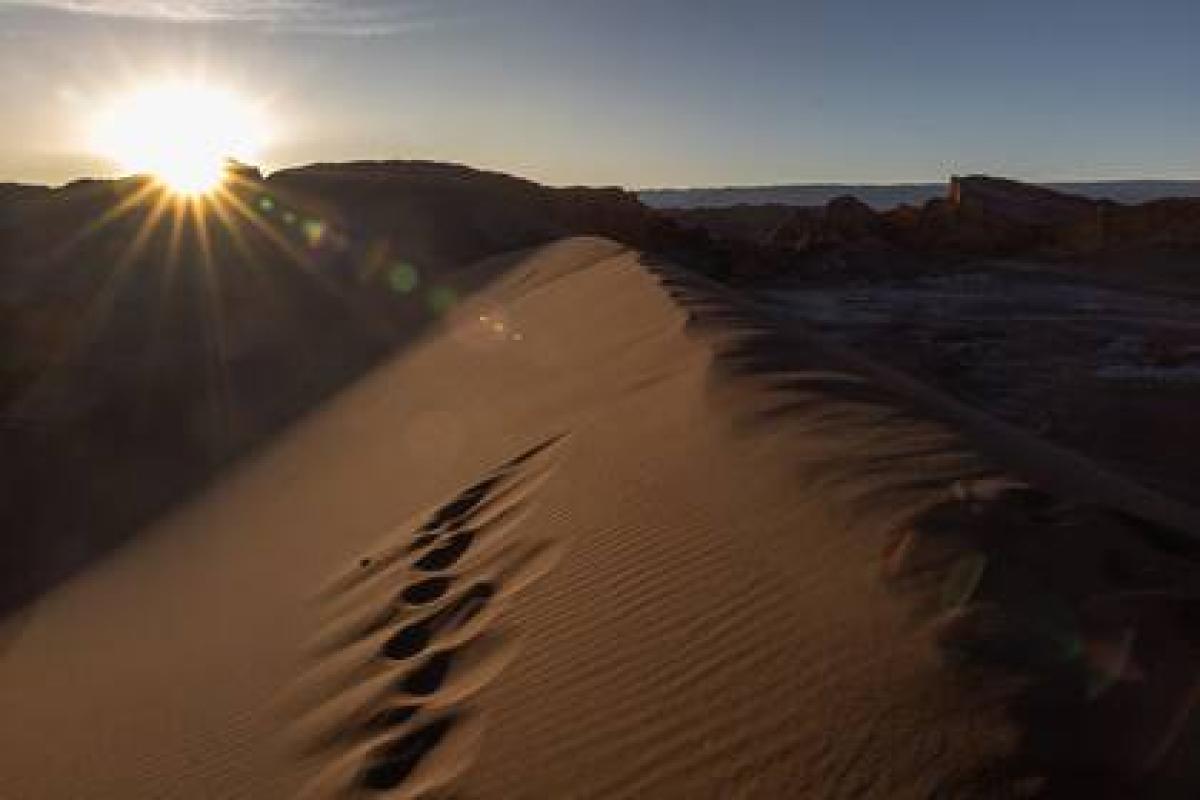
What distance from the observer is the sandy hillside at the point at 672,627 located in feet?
8.36

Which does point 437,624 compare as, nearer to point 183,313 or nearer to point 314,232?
point 183,313

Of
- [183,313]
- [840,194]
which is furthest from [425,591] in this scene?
[840,194]

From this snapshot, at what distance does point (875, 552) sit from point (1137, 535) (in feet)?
2.76

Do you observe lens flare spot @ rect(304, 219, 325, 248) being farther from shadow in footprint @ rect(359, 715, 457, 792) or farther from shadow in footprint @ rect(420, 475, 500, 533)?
shadow in footprint @ rect(359, 715, 457, 792)

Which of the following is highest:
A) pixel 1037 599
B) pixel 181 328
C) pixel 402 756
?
pixel 181 328

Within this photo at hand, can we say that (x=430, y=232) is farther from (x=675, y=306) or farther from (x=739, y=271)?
(x=675, y=306)

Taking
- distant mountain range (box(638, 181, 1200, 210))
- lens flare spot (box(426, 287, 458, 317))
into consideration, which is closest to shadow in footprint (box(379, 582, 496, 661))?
lens flare spot (box(426, 287, 458, 317))

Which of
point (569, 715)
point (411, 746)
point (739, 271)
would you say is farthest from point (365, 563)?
point (739, 271)

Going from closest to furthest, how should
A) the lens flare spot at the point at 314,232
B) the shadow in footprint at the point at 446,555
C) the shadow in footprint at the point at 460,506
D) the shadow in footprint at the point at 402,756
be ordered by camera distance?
1. the shadow in footprint at the point at 402,756
2. the shadow in footprint at the point at 446,555
3. the shadow in footprint at the point at 460,506
4. the lens flare spot at the point at 314,232

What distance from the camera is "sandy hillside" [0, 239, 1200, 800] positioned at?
255cm

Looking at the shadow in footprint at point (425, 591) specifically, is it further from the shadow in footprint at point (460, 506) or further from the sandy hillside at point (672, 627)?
the shadow in footprint at point (460, 506)

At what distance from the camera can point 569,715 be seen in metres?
3.10

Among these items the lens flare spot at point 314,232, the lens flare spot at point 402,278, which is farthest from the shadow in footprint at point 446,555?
the lens flare spot at point 314,232

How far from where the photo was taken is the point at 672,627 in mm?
3340
